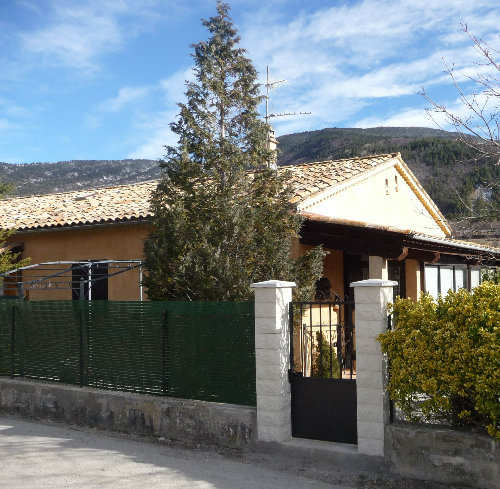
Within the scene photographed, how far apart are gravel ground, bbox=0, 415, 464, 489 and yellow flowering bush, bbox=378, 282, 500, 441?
2.54ft

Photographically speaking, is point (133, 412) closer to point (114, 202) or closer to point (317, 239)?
point (317, 239)

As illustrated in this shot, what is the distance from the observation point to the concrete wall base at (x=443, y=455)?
5.93 metres

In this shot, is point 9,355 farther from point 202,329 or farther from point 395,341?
point 395,341

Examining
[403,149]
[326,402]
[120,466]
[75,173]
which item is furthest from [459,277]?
[75,173]

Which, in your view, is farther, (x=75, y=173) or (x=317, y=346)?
(x=75, y=173)

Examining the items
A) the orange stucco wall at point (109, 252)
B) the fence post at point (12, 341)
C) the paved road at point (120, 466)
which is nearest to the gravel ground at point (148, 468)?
the paved road at point (120, 466)

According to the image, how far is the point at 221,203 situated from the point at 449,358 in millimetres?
4497

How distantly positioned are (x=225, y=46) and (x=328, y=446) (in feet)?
21.3

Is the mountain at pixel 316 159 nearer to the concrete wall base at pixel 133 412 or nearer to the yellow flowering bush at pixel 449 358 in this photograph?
the concrete wall base at pixel 133 412

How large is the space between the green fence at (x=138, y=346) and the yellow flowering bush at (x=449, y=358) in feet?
6.41

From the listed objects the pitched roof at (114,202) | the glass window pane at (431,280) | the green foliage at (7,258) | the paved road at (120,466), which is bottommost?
the paved road at (120,466)

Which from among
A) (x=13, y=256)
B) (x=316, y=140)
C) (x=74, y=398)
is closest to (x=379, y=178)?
(x=13, y=256)

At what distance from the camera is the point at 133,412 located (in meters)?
8.57

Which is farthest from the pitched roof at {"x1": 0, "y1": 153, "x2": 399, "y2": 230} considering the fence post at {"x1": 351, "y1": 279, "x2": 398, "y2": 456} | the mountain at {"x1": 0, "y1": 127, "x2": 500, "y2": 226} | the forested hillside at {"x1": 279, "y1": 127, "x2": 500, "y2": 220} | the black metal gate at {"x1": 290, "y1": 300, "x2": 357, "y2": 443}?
the mountain at {"x1": 0, "y1": 127, "x2": 500, "y2": 226}
